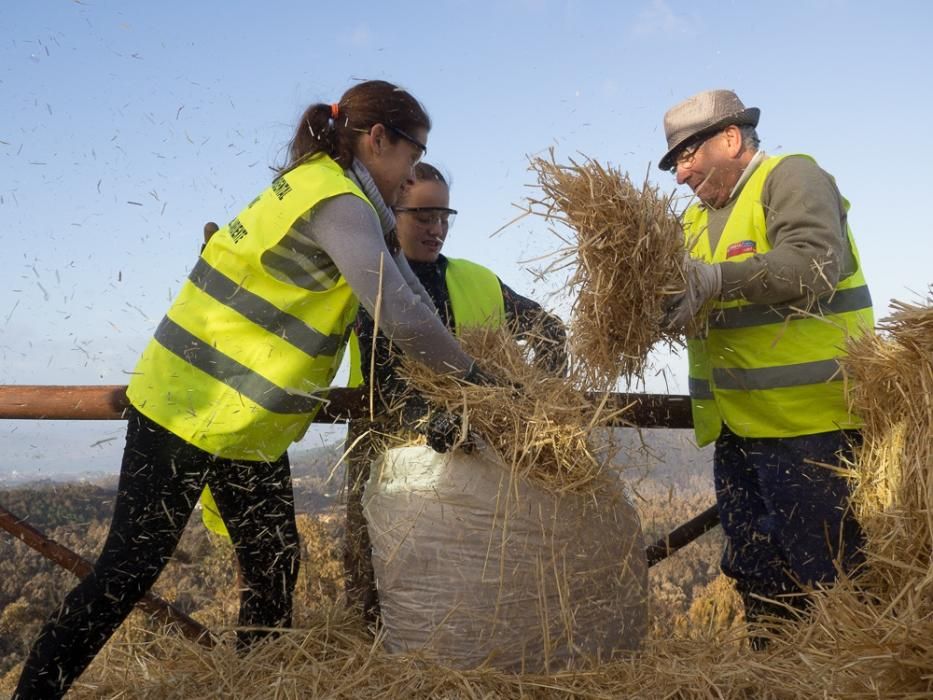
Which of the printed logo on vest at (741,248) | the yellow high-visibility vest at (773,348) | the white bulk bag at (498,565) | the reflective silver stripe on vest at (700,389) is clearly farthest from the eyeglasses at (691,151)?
the white bulk bag at (498,565)

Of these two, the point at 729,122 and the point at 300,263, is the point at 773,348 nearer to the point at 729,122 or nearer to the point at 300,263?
the point at 729,122

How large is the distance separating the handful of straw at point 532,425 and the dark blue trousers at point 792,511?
28.9 inches

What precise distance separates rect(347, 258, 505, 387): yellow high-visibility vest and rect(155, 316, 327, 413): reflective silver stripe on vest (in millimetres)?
749

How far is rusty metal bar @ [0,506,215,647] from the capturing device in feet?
8.48

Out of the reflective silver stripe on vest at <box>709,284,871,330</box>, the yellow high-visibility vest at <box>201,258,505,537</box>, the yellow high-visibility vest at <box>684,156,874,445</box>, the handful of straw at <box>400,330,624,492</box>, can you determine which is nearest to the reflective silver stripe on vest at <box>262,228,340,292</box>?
the handful of straw at <box>400,330,624,492</box>

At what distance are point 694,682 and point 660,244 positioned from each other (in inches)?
45.2

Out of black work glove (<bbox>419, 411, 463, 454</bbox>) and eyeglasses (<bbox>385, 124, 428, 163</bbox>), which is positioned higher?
eyeglasses (<bbox>385, 124, 428, 163</bbox>)

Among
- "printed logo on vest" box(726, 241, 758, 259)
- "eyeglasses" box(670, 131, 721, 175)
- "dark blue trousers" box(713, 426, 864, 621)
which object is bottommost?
"dark blue trousers" box(713, 426, 864, 621)

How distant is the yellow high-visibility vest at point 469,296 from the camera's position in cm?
276

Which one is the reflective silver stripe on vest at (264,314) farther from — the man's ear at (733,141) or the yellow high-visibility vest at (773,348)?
the man's ear at (733,141)

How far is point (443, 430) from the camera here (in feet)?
6.51

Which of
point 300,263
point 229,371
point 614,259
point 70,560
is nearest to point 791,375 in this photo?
point 614,259

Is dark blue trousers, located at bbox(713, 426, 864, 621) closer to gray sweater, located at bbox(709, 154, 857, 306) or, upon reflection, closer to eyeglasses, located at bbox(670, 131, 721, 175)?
gray sweater, located at bbox(709, 154, 857, 306)

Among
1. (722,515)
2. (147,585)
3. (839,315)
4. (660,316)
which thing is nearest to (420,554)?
(147,585)
